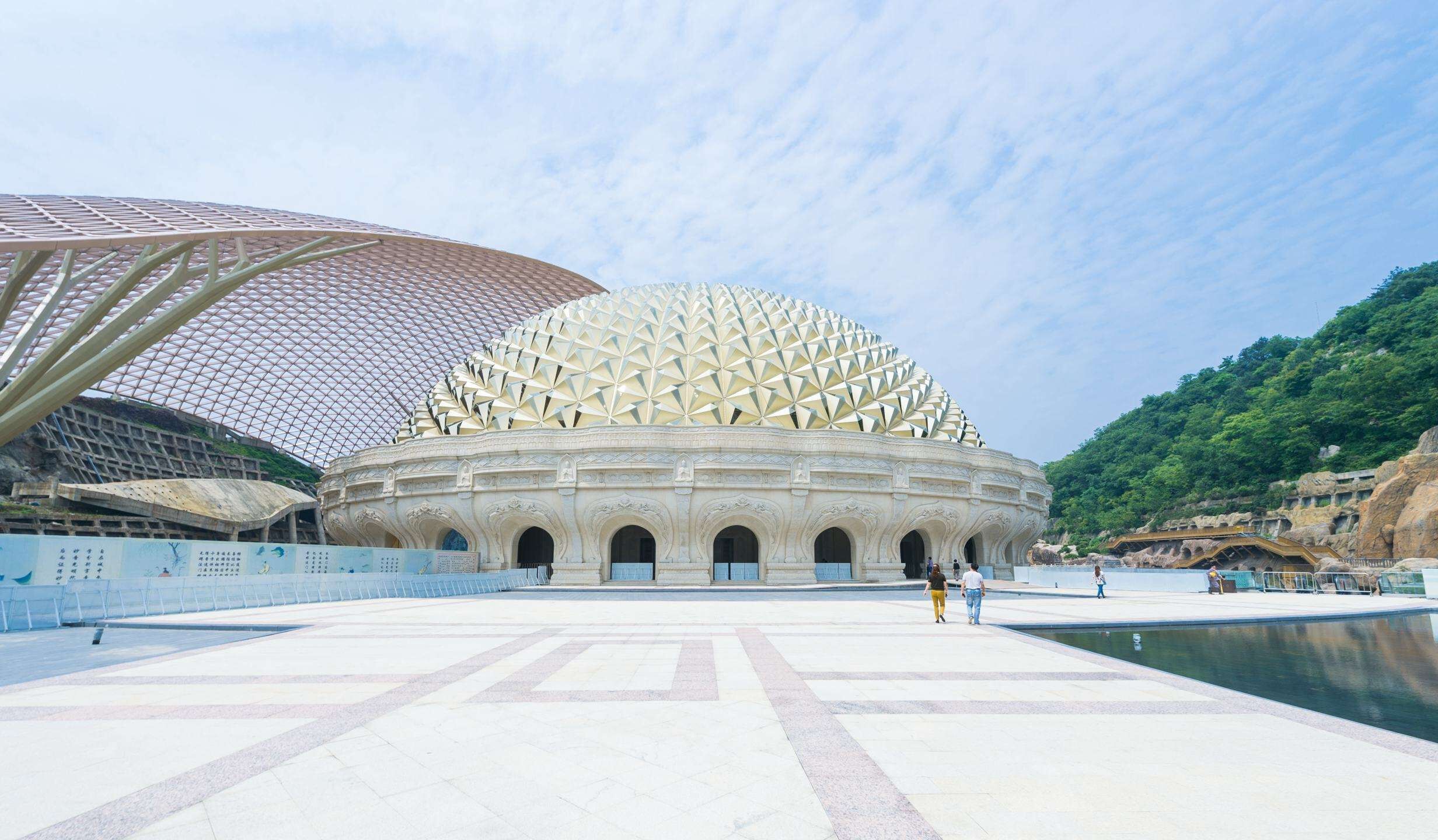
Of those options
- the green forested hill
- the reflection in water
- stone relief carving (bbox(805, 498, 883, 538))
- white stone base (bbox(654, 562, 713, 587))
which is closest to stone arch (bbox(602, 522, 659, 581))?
white stone base (bbox(654, 562, 713, 587))

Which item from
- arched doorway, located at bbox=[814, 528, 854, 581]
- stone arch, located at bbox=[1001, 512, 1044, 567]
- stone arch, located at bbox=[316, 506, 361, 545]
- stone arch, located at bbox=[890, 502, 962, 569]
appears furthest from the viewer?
arched doorway, located at bbox=[814, 528, 854, 581]

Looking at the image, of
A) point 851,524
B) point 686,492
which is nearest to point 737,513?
point 686,492

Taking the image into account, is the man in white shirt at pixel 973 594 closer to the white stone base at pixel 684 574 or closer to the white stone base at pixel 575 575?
the white stone base at pixel 684 574

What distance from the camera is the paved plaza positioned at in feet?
15.0

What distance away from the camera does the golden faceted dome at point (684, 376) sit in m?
36.5

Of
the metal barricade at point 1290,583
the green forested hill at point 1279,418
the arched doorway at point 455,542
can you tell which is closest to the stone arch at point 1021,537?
the metal barricade at point 1290,583

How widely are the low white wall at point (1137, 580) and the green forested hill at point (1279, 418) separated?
136ft

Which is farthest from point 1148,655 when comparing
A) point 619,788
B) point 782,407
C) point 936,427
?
point 936,427

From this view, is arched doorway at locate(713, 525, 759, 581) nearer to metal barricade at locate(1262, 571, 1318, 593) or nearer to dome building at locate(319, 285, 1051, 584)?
dome building at locate(319, 285, 1051, 584)

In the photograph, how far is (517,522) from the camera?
3484cm

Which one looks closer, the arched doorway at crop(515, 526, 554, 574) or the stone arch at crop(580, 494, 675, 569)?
the stone arch at crop(580, 494, 675, 569)

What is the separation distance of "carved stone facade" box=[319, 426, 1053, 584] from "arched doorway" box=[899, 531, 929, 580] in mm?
4413

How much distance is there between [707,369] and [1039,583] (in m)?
20.5

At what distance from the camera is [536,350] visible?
39750mm
